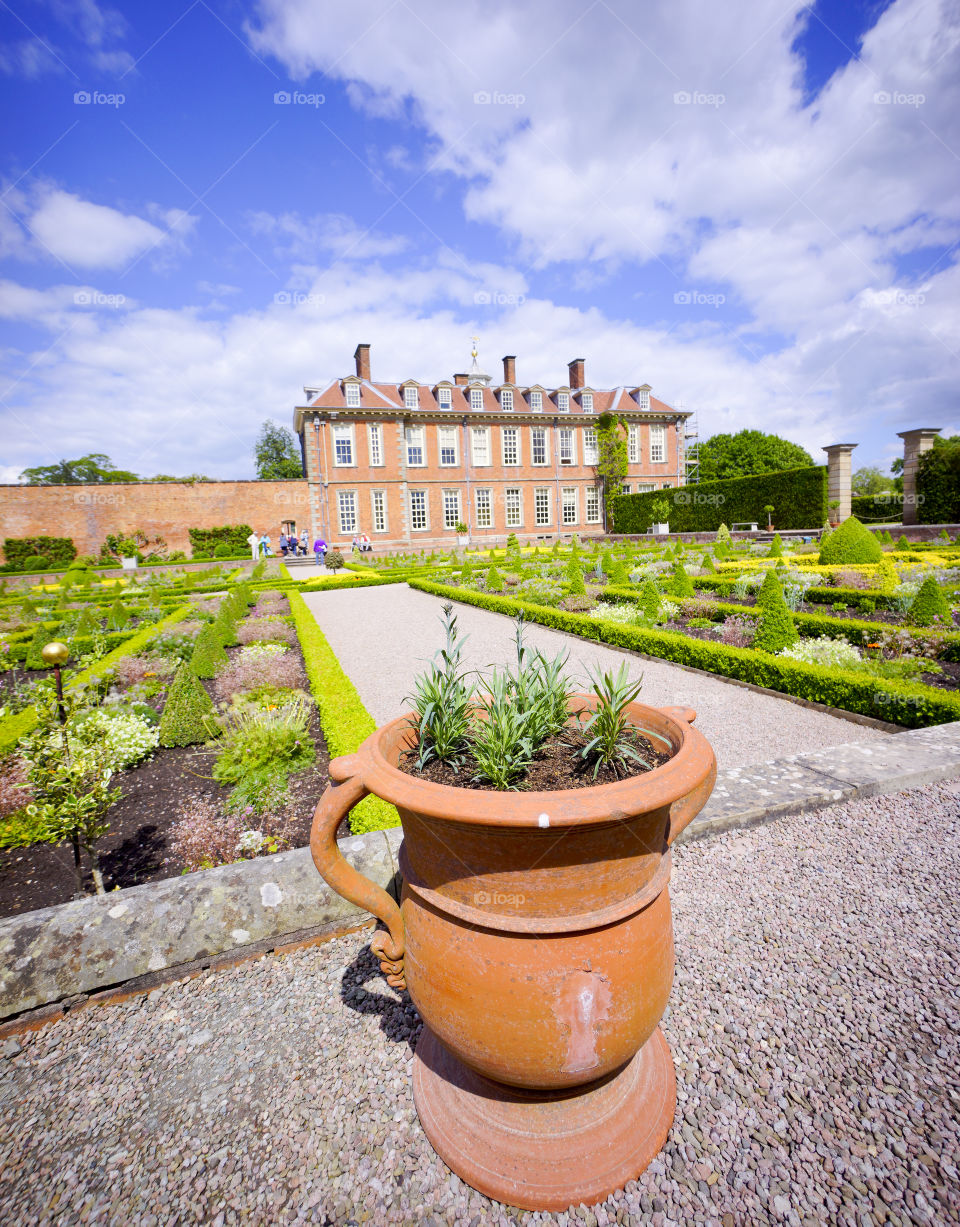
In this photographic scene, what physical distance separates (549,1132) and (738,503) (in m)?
26.4

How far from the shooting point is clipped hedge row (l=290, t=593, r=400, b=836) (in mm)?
3090

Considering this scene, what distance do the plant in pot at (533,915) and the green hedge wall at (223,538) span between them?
27.5m

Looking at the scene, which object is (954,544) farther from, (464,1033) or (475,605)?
(464,1033)

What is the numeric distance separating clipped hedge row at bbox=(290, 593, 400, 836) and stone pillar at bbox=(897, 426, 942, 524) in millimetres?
19476

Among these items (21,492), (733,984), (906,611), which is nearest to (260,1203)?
(733,984)

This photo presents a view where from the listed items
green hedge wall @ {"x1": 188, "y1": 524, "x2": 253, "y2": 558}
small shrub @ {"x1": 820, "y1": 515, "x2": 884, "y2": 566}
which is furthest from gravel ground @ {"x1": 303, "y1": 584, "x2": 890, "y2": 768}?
green hedge wall @ {"x1": 188, "y1": 524, "x2": 253, "y2": 558}

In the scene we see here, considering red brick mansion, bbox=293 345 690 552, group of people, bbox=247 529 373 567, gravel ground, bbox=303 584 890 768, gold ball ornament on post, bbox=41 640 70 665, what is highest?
red brick mansion, bbox=293 345 690 552

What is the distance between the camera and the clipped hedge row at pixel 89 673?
4497 mm

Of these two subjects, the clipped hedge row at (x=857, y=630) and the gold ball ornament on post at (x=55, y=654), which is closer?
the gold ball ornament on post at (x=55, y=654)

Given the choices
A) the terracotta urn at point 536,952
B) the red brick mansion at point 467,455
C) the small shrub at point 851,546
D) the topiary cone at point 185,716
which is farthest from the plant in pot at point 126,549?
the terracotta urn at point 536,952

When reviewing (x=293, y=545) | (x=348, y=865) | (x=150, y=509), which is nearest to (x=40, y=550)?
(x=150, y=509)

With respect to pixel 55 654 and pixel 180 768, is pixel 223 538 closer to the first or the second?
pixel 180 768

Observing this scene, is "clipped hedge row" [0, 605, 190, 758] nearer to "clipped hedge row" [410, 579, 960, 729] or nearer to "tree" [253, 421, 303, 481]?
"clipped hedge row" [410, 579, 960, 729]

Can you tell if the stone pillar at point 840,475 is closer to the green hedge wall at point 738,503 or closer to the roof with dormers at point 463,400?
the green hedge wall at point 738,503
